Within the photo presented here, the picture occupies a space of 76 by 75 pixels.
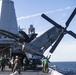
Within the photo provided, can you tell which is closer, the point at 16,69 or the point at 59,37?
the point at 16,69

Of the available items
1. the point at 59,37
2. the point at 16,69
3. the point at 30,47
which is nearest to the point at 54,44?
the point at 59,37

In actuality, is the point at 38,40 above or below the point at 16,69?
above

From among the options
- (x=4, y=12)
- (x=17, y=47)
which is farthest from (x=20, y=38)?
(x=4, y=12)

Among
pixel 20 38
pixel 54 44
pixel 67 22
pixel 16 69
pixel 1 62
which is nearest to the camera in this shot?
pixel 16 69

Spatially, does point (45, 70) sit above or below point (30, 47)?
below

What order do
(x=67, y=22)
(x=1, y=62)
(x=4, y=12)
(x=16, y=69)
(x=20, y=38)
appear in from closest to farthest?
1. (x=16, y=69)
2. (x=1, y=62)
3. (x=20, y=38)
4. (x=67, y=22)
5. (x=4, y=12)

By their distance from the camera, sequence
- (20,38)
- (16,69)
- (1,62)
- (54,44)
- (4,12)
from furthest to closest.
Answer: (4,12), (54,44), (20,38), (1,62), (16,69)

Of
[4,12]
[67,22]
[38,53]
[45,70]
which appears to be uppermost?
[4,12]

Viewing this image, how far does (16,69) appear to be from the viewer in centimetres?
3359

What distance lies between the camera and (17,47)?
4884cm

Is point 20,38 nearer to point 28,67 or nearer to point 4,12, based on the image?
point 28,67

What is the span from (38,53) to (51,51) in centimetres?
209

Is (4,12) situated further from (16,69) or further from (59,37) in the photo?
(16,69)

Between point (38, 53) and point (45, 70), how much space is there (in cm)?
1106
